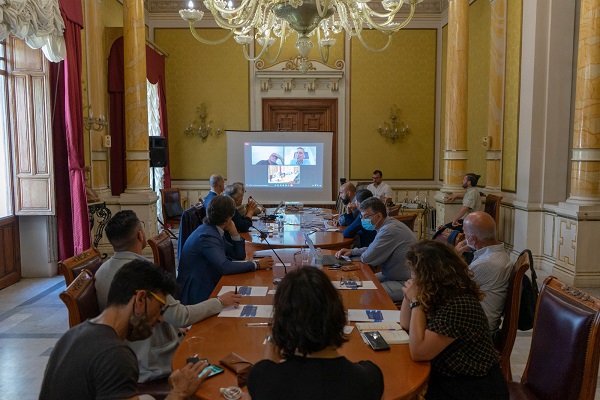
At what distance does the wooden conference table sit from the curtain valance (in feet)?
12.4

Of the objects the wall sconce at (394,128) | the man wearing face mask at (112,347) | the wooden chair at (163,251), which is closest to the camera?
the man wearing face mask at (112,347)

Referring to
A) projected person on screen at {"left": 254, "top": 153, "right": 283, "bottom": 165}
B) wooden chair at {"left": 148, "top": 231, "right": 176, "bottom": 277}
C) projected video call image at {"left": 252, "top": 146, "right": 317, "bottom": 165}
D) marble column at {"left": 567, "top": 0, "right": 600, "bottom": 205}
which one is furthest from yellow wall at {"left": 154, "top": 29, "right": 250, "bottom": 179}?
wooden chair at {"left": 148, "top": 231, "right": 176, "bottom": 277}

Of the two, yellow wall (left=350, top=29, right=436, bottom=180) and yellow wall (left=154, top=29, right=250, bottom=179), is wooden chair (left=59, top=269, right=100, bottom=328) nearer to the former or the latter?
yellow wall (left=154, top=29, right=250, bottom=179)

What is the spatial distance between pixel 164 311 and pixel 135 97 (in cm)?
566

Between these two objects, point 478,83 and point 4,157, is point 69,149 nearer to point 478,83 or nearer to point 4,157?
point 4,157

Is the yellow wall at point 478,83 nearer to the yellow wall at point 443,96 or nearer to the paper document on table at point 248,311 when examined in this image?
the yellow wall at point 443,96

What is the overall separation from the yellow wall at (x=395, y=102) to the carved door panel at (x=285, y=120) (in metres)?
1.15

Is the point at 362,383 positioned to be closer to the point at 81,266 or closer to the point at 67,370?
the point at 67,370

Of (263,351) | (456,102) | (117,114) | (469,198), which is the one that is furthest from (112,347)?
(456,102)

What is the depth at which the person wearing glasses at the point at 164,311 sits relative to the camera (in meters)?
2.33

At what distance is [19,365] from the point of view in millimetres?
3711

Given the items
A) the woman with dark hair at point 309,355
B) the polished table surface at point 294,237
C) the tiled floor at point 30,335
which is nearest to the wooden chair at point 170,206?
the tiled floor at point 30,335

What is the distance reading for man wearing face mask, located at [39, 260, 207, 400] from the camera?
148cm

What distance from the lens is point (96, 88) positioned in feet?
23.7
